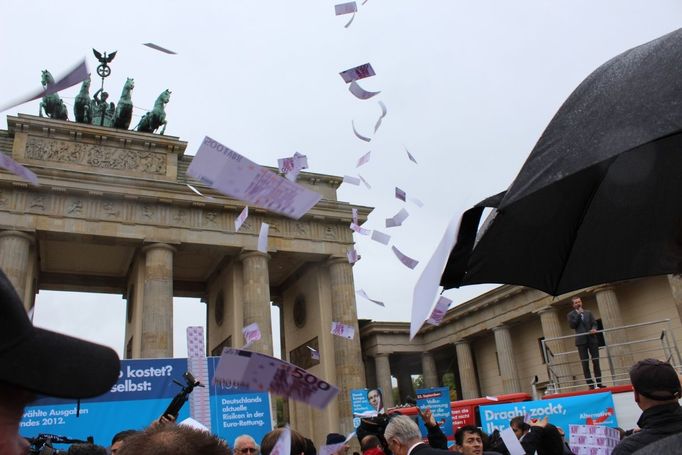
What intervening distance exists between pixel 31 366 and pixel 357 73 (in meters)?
7.48

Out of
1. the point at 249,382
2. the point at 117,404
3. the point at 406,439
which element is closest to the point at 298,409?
the point at 117,404

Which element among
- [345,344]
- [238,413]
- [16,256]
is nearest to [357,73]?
[238,413]

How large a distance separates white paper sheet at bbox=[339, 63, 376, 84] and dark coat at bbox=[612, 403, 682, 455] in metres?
6.04

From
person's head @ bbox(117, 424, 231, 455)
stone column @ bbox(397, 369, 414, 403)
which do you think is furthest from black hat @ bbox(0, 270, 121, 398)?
stone column @ bbox(397, 369, 414, 403)

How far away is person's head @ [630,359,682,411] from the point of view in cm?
275

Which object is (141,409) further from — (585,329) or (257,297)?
(257,297)

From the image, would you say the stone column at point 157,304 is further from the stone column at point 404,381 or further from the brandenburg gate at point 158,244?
the stone column at point 404,381

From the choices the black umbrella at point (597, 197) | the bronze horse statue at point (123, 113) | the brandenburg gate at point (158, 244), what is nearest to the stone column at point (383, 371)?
the brandenburg gate at point (158, 244)

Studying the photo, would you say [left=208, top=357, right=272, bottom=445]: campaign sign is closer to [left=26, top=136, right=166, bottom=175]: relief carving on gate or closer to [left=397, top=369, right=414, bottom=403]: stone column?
[left=26, top=136, right=166, bottom=175]: relief carving on gate

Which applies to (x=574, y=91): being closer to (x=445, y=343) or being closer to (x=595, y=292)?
(x=595, y=292)

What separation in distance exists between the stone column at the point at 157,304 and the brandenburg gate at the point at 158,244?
52mm

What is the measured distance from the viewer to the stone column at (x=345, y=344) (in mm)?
29312

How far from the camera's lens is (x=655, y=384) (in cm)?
279

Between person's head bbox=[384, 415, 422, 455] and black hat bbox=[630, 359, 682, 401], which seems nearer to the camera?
black hat bbox=[630, 359, 682, 401]
